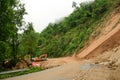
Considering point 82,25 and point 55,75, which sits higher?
point 82,25

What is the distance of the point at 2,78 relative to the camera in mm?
27984

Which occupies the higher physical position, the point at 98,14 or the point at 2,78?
the point at 98,14

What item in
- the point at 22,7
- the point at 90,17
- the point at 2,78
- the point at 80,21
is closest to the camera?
the point at 2,78

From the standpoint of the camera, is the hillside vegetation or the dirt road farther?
the hillside vegetation

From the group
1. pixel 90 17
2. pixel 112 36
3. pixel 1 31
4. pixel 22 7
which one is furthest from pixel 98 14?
pixel 1 31

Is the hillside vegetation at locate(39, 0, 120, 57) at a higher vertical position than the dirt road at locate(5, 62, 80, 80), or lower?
higher

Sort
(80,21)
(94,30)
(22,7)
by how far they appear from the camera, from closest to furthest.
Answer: (22,7), (94,30), (80,21)

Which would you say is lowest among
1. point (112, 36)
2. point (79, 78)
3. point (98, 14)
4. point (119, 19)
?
point (79, 78)

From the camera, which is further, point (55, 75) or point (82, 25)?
point (82, 25)

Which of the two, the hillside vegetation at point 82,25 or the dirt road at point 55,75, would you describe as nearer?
the dirt road at point 55,75

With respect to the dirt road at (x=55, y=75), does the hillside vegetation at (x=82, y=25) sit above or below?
above

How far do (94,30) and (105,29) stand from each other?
6.83 m

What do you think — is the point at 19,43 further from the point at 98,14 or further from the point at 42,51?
the point at 42,51

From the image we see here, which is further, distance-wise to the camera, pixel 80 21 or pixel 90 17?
pixel 80 21
